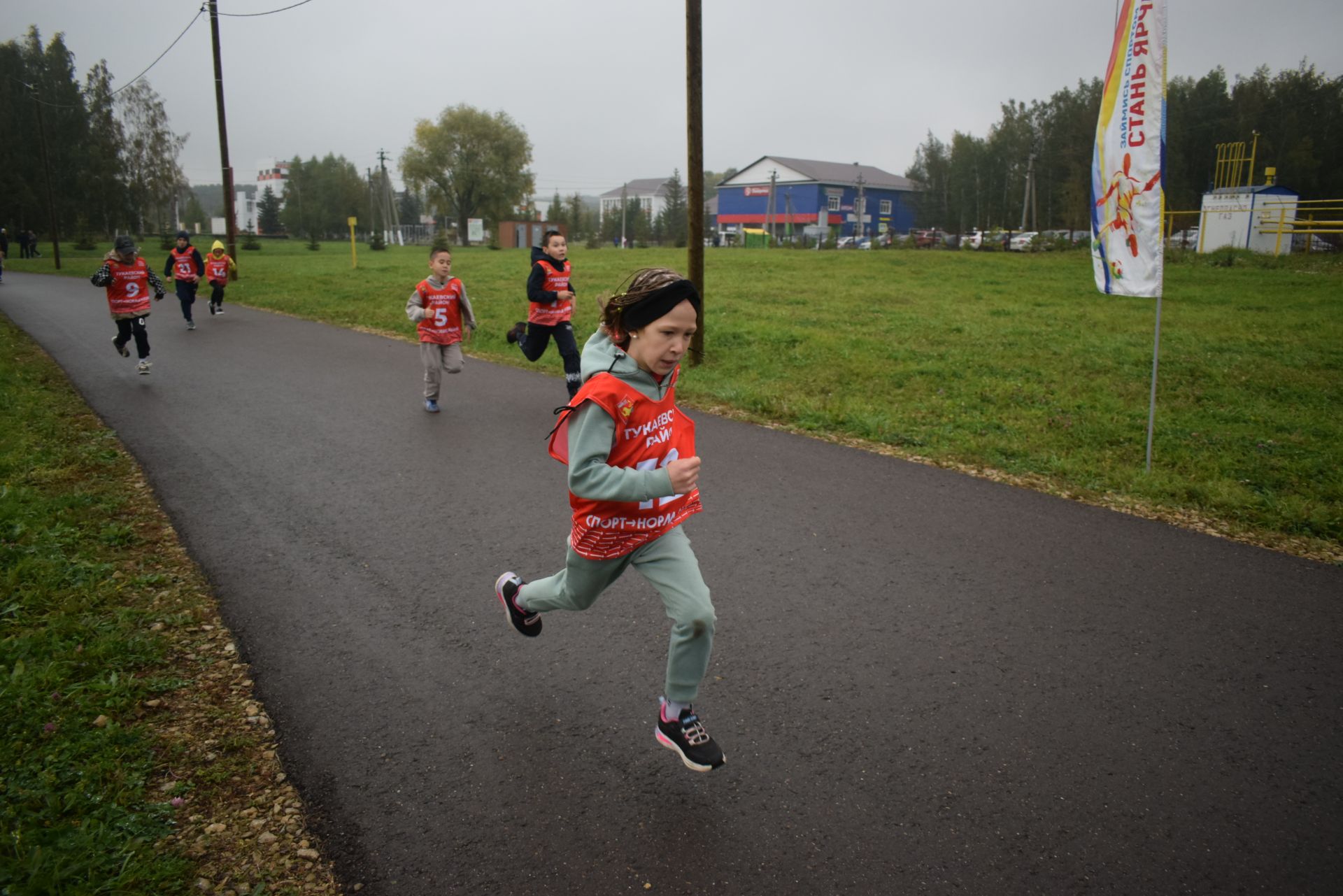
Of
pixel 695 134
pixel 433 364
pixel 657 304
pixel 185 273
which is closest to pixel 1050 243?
pixel 695 134

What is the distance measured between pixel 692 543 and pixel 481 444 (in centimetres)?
328

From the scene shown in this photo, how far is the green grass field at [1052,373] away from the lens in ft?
23.6

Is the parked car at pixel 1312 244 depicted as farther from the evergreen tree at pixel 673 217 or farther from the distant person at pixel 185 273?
the evergreen tree at pixel 673 217

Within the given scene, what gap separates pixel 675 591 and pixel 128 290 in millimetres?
11124

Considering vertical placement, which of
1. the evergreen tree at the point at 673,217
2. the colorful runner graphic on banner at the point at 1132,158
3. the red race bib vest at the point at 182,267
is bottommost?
the red race bib vest at the point at 182,267

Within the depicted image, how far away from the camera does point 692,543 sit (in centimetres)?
553

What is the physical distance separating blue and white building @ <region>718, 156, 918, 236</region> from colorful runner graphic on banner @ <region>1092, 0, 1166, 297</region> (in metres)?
83.6

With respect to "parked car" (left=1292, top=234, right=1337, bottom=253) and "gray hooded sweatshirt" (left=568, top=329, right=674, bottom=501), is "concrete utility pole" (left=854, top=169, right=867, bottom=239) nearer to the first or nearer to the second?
"parked car" (left=1292, top=234, right=1337, bottom=253)

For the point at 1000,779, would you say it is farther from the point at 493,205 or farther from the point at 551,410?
the point at 493,205

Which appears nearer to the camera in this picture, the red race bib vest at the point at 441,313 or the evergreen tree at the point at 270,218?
the red race bib vest at the point at 441,313

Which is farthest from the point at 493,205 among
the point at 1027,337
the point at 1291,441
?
the point at 1291,441

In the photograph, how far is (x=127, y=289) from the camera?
11273mm

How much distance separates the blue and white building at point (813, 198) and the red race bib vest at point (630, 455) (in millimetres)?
88264

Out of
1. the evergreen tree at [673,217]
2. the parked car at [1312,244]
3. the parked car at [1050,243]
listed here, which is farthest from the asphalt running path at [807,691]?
the evergreen tree at [673,217]
